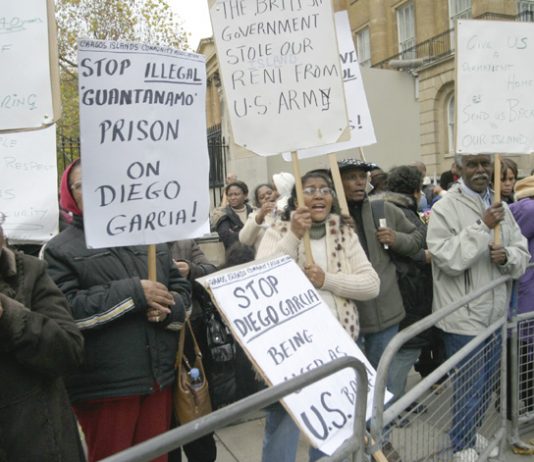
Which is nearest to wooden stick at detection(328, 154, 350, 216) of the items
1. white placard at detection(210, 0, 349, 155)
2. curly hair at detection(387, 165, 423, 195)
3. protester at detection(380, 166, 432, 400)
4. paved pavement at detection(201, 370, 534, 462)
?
white placard at detection(210, 0, 349, 155)

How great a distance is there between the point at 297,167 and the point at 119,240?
3.03ft

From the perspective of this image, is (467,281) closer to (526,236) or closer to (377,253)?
(377,253)

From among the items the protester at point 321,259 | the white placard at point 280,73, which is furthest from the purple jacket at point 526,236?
the white placard at point 280,73

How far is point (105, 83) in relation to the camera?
7.11 ft

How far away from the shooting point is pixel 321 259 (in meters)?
2.81

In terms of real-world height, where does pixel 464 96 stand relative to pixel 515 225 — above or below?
above

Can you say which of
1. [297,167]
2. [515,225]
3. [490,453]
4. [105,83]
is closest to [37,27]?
[105,83]

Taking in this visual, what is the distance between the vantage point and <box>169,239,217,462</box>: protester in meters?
2.95

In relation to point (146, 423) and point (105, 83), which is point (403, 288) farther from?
point (105, 83)

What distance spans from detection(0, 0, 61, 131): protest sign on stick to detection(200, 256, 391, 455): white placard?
1.09 m

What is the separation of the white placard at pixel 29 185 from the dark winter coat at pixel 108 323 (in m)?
1.34

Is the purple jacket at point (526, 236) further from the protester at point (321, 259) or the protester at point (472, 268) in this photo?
the protester at point (321, 259)

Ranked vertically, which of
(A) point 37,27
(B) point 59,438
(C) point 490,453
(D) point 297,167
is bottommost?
(C) point 490,453

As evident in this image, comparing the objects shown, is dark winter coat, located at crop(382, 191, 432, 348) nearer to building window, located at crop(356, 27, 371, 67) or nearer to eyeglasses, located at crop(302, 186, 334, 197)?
eyeglasses, located at crop(302, 186, 334, 197)
